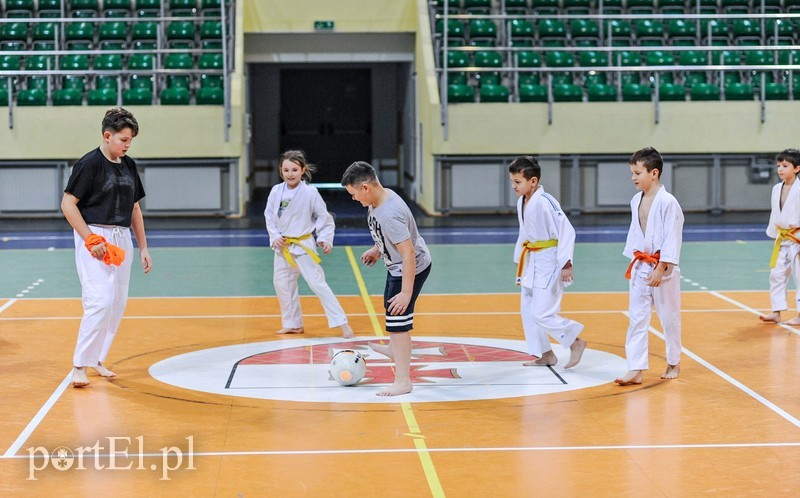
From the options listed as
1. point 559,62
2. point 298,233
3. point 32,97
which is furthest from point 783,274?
point 32,97

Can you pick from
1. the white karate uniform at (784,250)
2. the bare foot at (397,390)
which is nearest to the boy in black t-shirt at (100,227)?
the bare foot at (397,390)

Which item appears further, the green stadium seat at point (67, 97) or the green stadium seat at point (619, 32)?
the green stadium seat at point (619, 32)

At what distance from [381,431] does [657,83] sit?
1692 centimetres

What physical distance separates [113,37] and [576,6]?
32.4 feet

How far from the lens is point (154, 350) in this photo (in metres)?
9.96

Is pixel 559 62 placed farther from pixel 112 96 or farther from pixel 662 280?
pixel 662 280

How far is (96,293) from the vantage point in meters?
8.41

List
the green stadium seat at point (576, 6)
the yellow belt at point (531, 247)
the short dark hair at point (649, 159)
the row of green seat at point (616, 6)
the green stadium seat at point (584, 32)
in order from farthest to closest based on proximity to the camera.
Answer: the green stadium seat at point (576, 6)
the row of green seat at point (616, 6)
the green stadium seat at point (584, 32)
the yellow belt at point (531, 247)
the short dark hair at point (649, 159)

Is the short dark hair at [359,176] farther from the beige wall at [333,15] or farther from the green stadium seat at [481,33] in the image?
the green stadium seat at [481,33]

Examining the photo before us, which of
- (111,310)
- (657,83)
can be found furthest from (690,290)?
(657,83)

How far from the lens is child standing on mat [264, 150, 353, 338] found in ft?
35.0

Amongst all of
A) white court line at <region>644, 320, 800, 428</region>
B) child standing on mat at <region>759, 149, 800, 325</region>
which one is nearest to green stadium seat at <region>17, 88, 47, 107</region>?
child standing on mat at <region>759, 149, 800, 325</region>

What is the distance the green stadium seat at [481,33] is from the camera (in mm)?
24531

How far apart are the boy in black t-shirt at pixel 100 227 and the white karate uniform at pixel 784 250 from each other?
248 inches
